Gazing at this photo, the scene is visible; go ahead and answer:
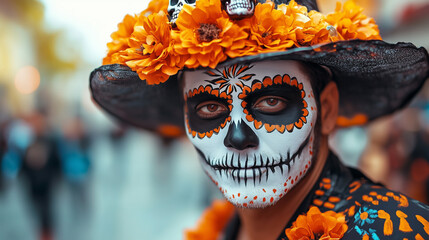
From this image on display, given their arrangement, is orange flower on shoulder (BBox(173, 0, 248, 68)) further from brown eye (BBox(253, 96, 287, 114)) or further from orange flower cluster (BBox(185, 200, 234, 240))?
orange flower cluster (BBox(185, 200, 234, 240))

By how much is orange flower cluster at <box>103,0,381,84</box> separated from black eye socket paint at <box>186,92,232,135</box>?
10.1 inches

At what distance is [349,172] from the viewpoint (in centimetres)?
234

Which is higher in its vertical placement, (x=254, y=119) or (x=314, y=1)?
(x=314, y=1)

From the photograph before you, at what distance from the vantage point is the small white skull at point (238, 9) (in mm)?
1794

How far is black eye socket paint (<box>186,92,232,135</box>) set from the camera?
2.06 m

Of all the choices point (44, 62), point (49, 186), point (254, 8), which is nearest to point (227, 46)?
point (254, 8)

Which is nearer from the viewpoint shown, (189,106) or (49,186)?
(189,106)

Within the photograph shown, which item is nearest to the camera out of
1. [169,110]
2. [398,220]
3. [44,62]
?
[398,220]

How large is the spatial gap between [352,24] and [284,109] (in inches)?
21.9

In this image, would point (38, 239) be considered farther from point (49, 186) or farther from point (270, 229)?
point (270, 229)

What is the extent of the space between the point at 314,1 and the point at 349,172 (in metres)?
1.01

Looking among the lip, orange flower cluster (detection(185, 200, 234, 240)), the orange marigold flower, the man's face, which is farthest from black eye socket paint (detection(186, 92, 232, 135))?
orange flower cluster (detection(185, 200, 234, 240))

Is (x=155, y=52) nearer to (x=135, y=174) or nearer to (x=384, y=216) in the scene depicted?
(x=384, y=216)

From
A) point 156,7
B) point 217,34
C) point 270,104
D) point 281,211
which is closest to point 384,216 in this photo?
point 281,211
